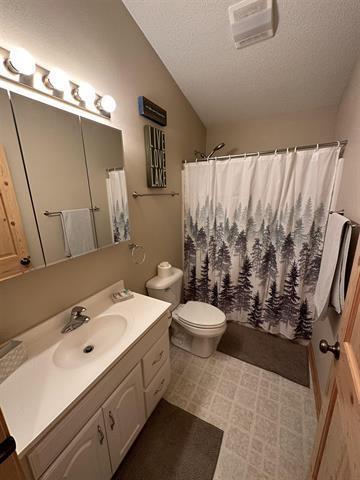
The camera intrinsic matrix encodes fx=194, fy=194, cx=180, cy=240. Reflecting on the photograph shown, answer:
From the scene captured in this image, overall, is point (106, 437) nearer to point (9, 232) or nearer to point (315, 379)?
point (9, 232)

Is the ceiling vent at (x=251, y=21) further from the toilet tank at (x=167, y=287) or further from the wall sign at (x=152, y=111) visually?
the toilet tank at (x=167, y=287)

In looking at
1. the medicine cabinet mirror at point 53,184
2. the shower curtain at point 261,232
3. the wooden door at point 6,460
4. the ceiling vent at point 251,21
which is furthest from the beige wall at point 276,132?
the wooden door at point 6,460

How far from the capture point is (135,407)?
1051mm

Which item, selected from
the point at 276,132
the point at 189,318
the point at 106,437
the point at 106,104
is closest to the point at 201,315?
the point at 189,318

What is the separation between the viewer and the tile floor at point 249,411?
3.50 ft

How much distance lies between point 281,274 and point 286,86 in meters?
1.61

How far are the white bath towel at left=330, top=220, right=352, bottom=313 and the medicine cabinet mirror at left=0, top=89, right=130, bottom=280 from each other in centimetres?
134

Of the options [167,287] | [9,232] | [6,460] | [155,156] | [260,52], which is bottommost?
[167,287]

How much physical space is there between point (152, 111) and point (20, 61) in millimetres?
859

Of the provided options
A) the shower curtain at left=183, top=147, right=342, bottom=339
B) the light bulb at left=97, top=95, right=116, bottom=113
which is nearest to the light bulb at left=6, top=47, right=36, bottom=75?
the light bulb at left=97, top=95, right=116, bottom=113

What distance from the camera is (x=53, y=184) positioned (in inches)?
37.5

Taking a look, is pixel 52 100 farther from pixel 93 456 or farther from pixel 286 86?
pixel 286 86

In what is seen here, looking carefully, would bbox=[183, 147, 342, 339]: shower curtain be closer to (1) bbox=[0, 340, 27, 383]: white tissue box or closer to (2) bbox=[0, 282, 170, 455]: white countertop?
(2) bbox=[0, 282, 170, 455]: white countertop

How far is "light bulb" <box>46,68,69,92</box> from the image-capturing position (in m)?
0.89
